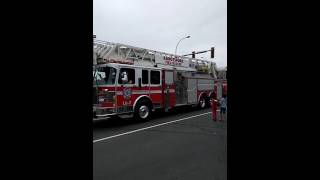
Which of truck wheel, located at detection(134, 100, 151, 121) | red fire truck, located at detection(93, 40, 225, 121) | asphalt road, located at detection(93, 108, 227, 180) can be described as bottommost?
asphalt road, located at detection(93, 108, 227, 180)

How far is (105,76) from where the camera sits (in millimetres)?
9047

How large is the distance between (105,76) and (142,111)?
215 centimetres

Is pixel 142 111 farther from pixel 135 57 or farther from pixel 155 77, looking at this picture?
pixel 135 57

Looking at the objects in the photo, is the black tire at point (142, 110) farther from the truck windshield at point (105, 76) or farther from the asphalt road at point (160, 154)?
the asphalt road at point (160, 154)

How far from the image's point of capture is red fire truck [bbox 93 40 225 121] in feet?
29.1

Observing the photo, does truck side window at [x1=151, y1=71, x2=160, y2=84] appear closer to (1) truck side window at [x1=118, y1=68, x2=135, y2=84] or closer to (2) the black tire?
(2) the black tire

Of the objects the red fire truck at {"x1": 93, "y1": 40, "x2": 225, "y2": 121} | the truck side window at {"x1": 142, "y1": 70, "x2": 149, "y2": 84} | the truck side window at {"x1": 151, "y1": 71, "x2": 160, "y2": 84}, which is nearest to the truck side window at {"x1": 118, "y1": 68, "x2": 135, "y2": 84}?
the red fire truck at {"x1": 93, "y1": 40, "x2": 225, "y2": 121}

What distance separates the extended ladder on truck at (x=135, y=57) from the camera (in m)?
9.49

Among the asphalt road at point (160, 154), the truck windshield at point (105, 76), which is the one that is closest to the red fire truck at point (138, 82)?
the truck windshield at point (105, 76)

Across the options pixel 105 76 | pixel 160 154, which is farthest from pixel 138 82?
pixel 160 154

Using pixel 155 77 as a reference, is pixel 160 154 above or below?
below
